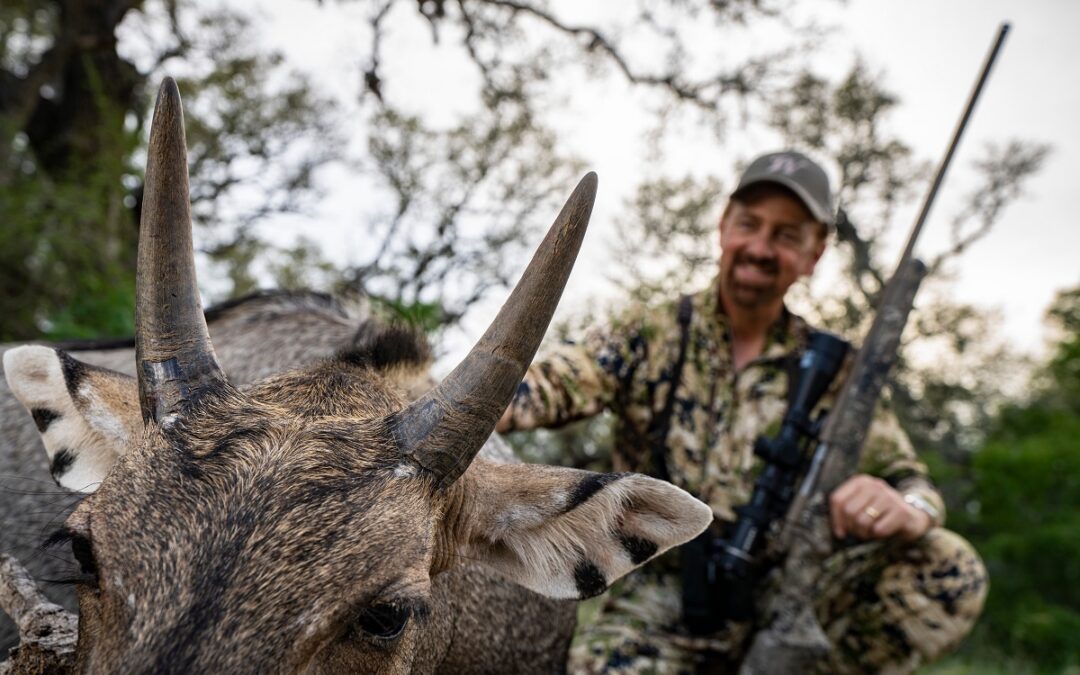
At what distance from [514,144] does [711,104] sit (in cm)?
410

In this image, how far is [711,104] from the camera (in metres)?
13.3

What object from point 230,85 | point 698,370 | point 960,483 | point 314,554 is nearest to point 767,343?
point 698,370

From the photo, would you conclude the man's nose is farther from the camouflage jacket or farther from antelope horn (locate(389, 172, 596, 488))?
antelope horn (locate(389, 172, 596, 488))

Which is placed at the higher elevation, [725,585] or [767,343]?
[767,343]

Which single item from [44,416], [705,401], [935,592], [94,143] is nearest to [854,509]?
[935,592]

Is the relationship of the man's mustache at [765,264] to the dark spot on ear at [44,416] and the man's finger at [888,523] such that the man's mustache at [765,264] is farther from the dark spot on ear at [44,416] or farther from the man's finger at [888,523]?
the dark spot on ear at [44,416]

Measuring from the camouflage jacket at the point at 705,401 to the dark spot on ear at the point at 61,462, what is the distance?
113 inches

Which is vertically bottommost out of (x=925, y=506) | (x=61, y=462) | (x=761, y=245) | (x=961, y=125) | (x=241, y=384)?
(x=61, y=462)

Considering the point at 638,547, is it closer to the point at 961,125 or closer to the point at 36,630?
the point at 36,630

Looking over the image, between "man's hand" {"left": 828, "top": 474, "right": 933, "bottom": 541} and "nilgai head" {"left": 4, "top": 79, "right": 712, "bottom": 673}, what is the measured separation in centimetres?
214

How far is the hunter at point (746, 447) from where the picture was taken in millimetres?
4727

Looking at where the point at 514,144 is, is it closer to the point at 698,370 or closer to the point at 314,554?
the point at 698,370

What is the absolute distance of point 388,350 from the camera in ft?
11.0

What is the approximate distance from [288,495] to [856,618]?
4310mm
